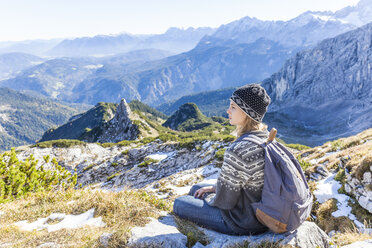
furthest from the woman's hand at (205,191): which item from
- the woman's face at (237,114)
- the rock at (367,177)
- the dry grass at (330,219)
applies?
the rock at (367,177)

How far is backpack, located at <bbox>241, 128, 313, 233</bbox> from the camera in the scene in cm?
387

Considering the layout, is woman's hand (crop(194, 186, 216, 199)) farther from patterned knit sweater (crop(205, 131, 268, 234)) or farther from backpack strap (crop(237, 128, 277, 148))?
backpack strap (crop(237, 128, 277, 148))

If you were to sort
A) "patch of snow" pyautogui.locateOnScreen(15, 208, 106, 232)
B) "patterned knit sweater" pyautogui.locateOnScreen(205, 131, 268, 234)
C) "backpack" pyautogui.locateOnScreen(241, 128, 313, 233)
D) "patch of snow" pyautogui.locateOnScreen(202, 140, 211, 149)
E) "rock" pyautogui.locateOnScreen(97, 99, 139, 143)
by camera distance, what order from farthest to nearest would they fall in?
"rock" pyautogui.locateOnScreen(97, 99, 139, 143) → "patch of snow" pyautogui.locateOnScreen(202, 140, 211, 149) → "patch of snow" pyautogui.locateOnScreen(15, 208, 106, 232) → "patterned knit sweater" pyautogui.locateOnScreen(205, 131, 268, 234) → "backpack" pyautogui.locateOnScreen(241, 128, 313, 233)

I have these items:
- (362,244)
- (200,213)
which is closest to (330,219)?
(362,244)

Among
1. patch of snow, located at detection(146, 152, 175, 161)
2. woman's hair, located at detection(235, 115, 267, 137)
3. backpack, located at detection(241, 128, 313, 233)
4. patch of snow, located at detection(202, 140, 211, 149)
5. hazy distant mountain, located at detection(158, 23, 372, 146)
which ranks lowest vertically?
hazy distant mountain, located at detection(158, 23, 372, 146)

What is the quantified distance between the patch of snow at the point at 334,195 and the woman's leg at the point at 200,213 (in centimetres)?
488

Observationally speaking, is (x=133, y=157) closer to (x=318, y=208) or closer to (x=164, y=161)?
(x=164, y=161)

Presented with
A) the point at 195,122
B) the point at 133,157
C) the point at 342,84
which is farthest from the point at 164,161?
the point at 342,84

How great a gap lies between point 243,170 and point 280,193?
30.4 inches

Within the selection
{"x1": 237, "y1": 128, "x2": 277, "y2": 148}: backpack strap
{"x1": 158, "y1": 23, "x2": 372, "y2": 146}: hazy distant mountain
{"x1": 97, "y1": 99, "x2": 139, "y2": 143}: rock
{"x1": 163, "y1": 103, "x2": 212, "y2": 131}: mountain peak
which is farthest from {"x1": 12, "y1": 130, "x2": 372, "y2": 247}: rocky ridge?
{"x1": 158, "y1": 23, "x2": 372, "y2": 146}: hazy distant mountain

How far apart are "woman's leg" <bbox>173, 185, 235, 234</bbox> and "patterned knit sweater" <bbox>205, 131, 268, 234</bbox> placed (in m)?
0.22

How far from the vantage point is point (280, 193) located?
389cm

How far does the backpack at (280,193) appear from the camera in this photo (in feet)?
12.7

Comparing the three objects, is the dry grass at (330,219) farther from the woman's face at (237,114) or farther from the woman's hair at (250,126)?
the woman's face at (237,114)
